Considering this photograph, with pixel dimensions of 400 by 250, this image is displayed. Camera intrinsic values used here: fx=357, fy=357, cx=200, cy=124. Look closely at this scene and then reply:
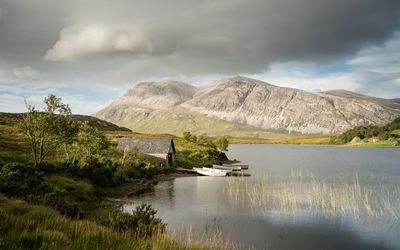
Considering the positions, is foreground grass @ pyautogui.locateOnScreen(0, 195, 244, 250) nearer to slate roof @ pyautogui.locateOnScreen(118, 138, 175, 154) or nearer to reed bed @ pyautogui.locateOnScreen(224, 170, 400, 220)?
reed bed @ pyautogui.locateOnScreen(224, 170, 400, 220)

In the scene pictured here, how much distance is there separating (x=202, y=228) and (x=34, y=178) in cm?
1647

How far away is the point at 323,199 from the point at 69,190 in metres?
34.2

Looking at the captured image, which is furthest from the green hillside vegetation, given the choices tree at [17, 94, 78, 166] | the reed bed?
the reed bed

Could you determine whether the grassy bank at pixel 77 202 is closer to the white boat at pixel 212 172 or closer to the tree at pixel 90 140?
the tree at pixel 90 140

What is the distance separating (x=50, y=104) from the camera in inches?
2026

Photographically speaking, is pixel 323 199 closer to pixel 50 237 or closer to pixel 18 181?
pixel 18 181

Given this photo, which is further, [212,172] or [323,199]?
[212,172]

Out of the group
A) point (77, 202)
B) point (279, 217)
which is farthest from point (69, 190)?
point (279, 217)

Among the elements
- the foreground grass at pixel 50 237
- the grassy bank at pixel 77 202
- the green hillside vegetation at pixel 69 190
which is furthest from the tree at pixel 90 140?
the foreground grass at pixel 50 237

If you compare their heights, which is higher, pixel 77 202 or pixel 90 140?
pixel 90 140

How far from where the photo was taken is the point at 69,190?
41.2m

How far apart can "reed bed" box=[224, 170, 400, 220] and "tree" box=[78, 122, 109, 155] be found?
83.2 ft

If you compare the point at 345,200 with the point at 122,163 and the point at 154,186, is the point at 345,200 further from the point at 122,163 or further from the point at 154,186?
the point at 122,163

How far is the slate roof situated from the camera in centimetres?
9144
